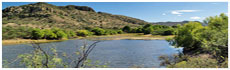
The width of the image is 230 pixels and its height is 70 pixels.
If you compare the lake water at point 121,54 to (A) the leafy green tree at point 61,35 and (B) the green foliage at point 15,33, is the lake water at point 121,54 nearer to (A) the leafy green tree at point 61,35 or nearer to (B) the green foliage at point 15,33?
(B) the green foliage at point 15,33

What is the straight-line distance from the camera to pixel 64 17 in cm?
5131

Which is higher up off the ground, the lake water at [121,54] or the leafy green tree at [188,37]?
the leafy green tree at [188,37]

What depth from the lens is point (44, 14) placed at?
50875 mm

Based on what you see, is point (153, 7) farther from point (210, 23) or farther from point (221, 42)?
point (210, 23)

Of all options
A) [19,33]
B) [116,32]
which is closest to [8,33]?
[19,33]

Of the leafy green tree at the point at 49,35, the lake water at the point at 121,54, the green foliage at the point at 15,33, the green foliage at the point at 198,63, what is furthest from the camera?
the leafy green tree at the point at 49,35

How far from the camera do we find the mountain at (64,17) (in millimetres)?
46625

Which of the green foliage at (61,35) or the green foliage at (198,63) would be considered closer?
the green foliage at (198,63)

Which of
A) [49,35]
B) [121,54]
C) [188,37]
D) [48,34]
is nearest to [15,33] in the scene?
[48,34]

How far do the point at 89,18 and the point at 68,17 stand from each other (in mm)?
4943

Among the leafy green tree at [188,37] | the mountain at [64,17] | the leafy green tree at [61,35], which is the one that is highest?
the leafy green tree at [188,37]

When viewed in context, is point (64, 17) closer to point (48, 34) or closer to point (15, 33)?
point (48, 34)

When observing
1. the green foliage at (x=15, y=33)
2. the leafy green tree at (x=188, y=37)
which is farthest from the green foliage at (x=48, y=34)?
the leafy green tree at (x=188, y=37)

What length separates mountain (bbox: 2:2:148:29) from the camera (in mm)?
46625
